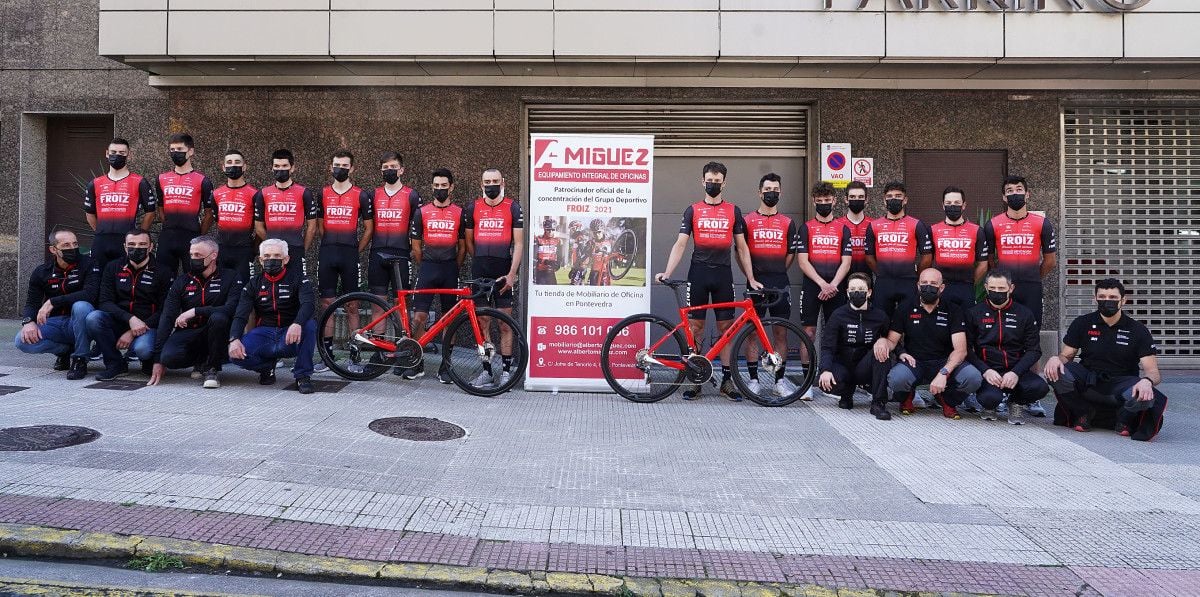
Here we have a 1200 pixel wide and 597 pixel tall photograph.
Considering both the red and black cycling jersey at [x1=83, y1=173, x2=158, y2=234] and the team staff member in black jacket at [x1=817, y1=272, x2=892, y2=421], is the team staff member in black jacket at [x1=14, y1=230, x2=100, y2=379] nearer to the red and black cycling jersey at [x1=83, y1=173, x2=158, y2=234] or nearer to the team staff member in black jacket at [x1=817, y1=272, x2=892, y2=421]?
the red and black cycling jersey at [x1=83, y1=173, x2=158, y2=234]

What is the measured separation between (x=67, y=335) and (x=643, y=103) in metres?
7.10

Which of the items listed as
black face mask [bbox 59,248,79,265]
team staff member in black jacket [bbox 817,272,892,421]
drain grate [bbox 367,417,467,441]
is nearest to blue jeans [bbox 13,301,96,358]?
black face mask [bbox 59,248,79,265]

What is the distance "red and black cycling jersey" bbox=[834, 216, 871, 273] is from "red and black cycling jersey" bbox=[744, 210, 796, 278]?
0.65 metres

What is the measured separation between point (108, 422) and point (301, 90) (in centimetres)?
623

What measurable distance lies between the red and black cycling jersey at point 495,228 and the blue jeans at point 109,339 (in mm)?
3133

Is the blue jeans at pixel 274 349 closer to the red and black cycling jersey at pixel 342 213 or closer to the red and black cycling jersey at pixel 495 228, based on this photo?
the red and black cycling jersey at pixel 342 213

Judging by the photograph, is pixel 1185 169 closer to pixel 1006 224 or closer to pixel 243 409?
pixel 1006 224

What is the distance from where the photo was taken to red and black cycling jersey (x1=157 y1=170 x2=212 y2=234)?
8664mm

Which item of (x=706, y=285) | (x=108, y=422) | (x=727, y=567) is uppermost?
(x=706, y=285)

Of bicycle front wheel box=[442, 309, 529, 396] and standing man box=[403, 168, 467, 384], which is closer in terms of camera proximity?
bicycle front wheel box=[442, 309, 529, 396]

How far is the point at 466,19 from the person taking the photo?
32.0 ft

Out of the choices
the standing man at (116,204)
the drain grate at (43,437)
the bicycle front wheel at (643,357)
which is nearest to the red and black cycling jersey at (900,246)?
the bicycle front wheel at (643,357)

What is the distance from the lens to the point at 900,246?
8.12 m

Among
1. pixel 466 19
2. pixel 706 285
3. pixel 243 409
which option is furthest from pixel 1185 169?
pixel 243 409
